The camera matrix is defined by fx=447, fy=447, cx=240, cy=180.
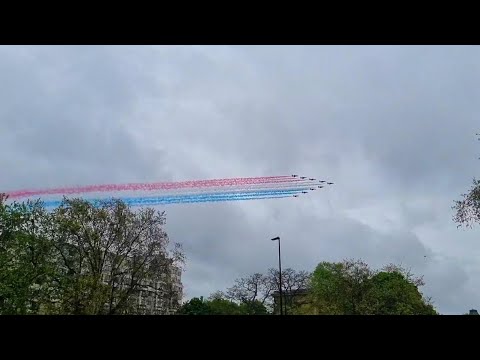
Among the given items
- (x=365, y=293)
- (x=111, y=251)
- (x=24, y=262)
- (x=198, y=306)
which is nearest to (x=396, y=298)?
(x=365, y=293)

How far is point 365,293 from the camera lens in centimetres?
2259

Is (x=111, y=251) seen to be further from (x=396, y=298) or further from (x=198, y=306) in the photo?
(x=396, y=298)

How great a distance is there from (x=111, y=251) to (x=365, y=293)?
41.9 ft

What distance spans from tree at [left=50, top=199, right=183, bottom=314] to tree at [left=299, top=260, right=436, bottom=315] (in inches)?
367

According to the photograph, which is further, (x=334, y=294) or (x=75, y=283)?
(x=334, y=294)

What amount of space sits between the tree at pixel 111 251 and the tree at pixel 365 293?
9.31 metres

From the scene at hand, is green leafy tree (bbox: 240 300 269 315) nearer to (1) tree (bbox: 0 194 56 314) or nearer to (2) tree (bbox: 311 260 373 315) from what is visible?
(2) tree (bbox: 311 260 373 315)
